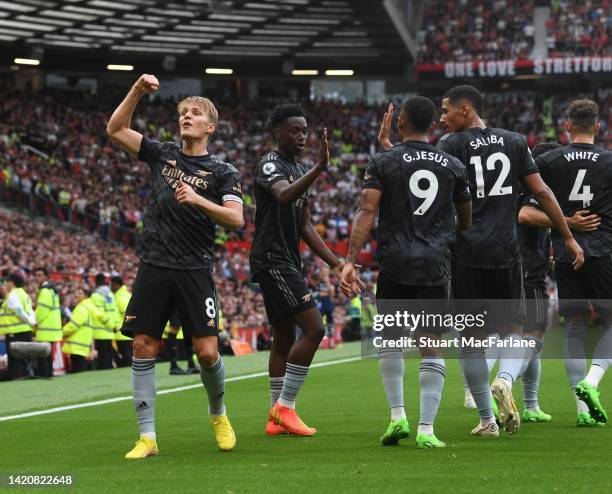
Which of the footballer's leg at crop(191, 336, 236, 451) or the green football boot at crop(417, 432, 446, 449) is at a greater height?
the footballer's leg at crop(191, 336, 236, 451)

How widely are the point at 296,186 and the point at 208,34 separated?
136 ft

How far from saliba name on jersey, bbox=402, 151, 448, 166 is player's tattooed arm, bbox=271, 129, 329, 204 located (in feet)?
1.69

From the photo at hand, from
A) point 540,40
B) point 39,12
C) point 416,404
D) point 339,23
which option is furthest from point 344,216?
point 416,404

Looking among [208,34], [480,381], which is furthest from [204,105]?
[208,34]

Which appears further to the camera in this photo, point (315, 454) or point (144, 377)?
point (144, 377)

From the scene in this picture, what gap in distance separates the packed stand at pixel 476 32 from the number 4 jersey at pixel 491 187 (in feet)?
156

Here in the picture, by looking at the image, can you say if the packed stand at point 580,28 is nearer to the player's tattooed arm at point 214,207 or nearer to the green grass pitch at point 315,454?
the green grass pitch at point 315,454

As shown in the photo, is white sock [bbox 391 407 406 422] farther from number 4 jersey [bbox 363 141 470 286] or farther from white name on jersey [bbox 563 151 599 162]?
white name on jersey [bbox 563 151 599 162]

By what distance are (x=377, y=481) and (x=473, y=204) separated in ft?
9.07

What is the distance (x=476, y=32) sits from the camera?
185ft

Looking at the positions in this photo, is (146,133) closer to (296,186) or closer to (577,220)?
(577,220)

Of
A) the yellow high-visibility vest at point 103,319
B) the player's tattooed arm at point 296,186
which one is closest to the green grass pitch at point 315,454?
the player's tattooed arm at point 296,186

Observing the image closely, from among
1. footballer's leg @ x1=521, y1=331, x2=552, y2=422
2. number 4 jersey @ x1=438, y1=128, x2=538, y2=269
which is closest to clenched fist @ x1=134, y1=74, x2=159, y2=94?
number 4 jersey @ x1=438, y1=128, x2=538, y2=269

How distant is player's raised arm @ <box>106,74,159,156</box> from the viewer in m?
7.27
